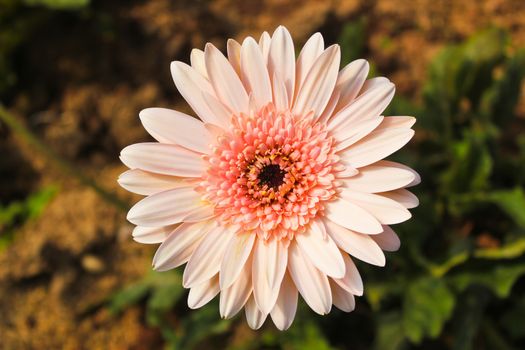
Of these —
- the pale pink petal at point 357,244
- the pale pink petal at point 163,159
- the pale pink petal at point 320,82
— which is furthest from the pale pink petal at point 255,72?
the pale pink petal at point 357,244

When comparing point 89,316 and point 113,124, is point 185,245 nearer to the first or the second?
point 89,316

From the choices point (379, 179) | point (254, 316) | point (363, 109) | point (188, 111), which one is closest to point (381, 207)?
point (379, 179)

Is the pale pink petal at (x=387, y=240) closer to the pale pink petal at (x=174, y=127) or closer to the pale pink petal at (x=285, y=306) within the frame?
the pale pink petal at (x=285, y=306)

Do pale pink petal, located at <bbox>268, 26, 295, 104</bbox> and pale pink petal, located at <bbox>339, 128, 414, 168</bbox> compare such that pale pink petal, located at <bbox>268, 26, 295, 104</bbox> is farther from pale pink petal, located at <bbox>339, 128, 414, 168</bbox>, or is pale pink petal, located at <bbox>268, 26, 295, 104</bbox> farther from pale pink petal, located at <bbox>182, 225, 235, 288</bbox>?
pale pink petal, located at <bbox>182, 225, 235, 288</bbox>

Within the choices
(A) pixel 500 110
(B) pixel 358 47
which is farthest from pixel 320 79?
(A) pixel 500 110

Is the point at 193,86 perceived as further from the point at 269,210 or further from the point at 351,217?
the point at 351,217

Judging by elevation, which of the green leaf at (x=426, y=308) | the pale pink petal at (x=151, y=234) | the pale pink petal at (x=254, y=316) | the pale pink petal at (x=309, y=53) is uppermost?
the pale pink petal at (x=309, y=53)
